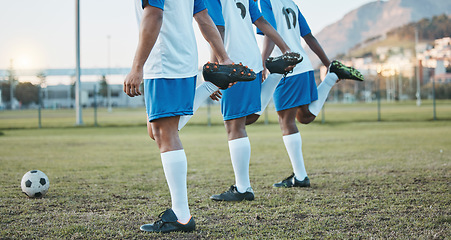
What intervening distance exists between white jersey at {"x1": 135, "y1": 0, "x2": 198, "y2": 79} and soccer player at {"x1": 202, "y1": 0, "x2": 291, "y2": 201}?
96 cm

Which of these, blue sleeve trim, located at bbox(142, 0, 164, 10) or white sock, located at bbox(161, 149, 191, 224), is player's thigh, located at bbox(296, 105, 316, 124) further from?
blue sleeve trim, located at bbox(142, 0, 164, 10)

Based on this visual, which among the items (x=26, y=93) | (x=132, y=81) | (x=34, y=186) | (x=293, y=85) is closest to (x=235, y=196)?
(x=293, y=85)

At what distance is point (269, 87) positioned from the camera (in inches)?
180

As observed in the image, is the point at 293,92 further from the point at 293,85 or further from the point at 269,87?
the point at 269,87

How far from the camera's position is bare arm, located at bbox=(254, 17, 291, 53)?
412cm

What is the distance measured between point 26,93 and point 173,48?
34887mm

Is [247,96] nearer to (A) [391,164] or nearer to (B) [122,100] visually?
(A) [391,164]

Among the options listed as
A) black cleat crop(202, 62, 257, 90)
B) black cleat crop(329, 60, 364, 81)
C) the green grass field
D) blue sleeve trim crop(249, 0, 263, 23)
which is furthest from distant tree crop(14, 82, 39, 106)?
black cleat crop(202, 62, 257, 90)

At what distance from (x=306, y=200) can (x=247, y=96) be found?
111cm

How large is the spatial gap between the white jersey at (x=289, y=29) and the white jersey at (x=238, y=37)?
2.69 feet

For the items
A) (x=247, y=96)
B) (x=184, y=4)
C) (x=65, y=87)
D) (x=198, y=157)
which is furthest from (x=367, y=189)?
(x=65, y=87)

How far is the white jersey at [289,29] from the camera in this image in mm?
4840

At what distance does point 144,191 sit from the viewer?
4562mm

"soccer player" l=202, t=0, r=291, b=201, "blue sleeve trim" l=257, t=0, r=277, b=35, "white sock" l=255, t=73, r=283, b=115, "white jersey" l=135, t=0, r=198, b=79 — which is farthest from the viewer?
"blue sleeve trim" l=257, t=0, r=277, b=35
